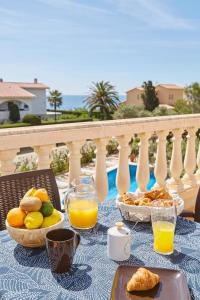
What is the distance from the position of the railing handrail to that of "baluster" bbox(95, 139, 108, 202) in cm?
7

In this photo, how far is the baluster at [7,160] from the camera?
6.70 ft

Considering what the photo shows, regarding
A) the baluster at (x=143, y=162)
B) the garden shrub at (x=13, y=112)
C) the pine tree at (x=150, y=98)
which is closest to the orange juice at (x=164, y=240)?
the baluster at (x=143, y=162)

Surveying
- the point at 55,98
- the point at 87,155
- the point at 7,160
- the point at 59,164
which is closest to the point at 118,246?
the point at 7,160

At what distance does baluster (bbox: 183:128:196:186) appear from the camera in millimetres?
3275

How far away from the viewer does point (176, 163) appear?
3203 mm

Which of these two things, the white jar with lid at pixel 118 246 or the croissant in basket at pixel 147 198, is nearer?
the white jar with lid at pixel 118 246

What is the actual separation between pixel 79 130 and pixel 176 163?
1.27 meters

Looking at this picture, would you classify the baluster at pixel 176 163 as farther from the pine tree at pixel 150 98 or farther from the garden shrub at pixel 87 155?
the pine tree at pixel 150 98

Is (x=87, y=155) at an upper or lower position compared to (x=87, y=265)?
lower

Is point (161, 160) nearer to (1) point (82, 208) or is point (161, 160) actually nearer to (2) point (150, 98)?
(1) point (82, 208)

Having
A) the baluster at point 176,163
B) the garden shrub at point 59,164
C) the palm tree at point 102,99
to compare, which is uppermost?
the palm tree at point 102,99

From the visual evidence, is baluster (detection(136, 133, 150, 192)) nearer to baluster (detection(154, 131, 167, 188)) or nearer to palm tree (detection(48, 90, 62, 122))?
baluster (detection(154, 131, 167, 188))

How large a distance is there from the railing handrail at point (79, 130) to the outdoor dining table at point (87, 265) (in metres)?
0.82

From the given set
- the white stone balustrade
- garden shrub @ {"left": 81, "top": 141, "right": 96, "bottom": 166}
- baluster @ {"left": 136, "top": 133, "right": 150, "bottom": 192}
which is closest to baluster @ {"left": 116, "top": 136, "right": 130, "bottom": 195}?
the white stone balustrade
